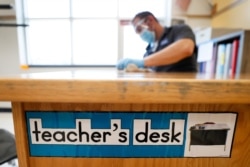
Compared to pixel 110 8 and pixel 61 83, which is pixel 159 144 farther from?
pixel 110 8

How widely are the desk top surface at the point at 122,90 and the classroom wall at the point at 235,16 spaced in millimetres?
1810

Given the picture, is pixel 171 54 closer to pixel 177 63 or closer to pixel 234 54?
pixel 177 63

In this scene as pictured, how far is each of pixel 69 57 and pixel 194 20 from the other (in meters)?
2.19

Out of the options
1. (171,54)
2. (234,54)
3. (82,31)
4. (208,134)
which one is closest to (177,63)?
(171,54)

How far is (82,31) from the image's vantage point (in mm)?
3281

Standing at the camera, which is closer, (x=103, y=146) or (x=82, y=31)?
(x=103, y=146)

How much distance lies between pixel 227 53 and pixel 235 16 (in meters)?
0.68

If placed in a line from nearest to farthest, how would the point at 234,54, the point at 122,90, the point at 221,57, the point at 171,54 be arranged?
the point at 122,90
the point at 171,54
the point at 234,54
the point at 221,57

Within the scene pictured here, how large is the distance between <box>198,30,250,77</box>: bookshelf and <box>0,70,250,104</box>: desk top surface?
3.07 feet

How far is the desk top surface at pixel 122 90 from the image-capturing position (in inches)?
13.3

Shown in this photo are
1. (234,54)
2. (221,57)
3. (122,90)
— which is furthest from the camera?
(221,57)

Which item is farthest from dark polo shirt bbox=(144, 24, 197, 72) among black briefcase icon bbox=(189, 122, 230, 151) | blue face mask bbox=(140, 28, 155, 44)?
black briefcase icon bbox=(189, 122, 230, 151)

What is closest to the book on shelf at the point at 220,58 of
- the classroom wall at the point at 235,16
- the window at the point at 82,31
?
the classroom wall at the point at 235,16


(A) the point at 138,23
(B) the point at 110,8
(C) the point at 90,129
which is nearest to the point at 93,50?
(B) the point at 110,8
